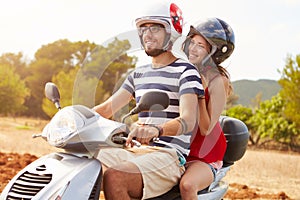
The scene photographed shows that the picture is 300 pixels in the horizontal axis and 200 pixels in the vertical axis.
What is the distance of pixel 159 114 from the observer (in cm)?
296

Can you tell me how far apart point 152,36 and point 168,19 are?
0.42ft

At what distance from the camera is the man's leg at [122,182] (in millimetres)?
2678

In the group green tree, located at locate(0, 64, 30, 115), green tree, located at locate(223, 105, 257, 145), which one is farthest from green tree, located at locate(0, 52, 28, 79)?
green tree, located at locate(223, 105, 257, 145)

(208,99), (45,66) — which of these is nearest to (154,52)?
(208,99)

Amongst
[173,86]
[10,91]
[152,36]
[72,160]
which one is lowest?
[10,91]

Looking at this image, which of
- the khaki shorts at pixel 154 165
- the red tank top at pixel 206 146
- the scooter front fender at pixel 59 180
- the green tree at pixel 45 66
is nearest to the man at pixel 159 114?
the khaki shorts at pixel 154 165

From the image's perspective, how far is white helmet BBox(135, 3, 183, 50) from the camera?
2.86 metres

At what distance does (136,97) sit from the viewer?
10.3 feet

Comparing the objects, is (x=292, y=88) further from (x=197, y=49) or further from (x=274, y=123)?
(x=197, y=49)

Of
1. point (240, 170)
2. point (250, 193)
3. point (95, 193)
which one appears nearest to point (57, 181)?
point (95, 193)

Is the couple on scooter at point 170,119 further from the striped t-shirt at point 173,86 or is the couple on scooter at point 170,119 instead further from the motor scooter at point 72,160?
the motor scooter at point 72,160

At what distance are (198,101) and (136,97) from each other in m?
0.38

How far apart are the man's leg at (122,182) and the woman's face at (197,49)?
92 cm

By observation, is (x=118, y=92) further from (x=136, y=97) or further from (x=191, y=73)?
(x=191, y=73)
